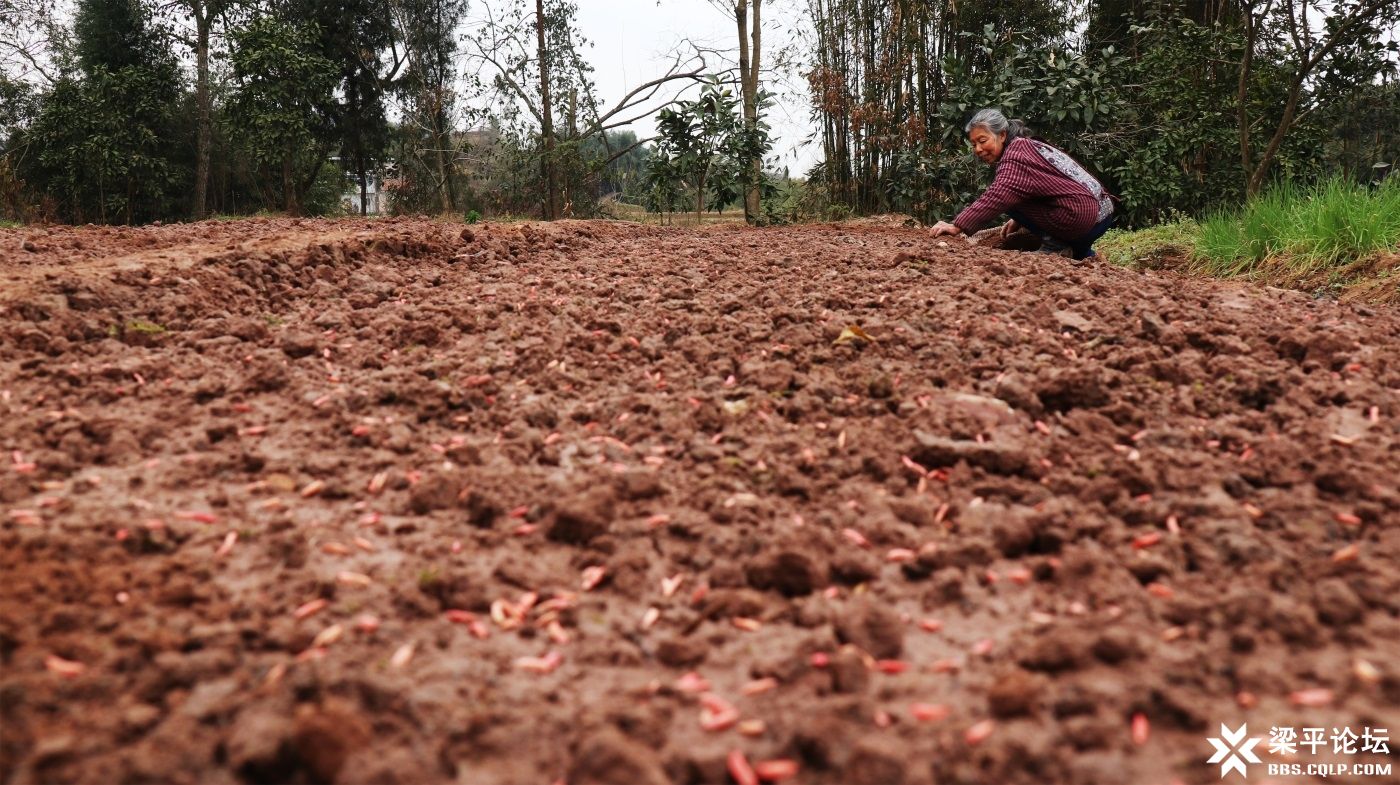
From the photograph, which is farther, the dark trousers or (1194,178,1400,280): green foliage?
the dark trousers

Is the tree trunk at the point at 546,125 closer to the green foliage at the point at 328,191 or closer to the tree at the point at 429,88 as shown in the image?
the tree at the point at 429,88

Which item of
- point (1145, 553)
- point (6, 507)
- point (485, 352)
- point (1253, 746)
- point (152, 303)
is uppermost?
point (152, 303)

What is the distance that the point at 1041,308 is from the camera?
3.05m

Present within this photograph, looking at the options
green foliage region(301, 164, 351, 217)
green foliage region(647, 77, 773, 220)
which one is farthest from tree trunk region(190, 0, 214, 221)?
green foliage region(647, 77, 773, 220)

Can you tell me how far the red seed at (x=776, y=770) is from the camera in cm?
112

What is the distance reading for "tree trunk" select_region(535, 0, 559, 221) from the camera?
1225 cm

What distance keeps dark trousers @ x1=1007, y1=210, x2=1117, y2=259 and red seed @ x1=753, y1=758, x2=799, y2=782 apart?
417 cm

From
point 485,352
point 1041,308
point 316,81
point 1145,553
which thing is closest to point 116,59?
point 316,81

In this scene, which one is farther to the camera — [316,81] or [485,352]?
[316,81]

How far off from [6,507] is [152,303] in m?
1.54

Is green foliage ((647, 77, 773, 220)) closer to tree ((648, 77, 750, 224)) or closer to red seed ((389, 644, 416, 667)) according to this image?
tree ((648, 77, 750, 224))

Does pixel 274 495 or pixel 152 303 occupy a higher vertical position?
pixel 152 303

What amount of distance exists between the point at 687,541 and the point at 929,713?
0.60m

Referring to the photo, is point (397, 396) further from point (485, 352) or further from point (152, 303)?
point (152, 303)
